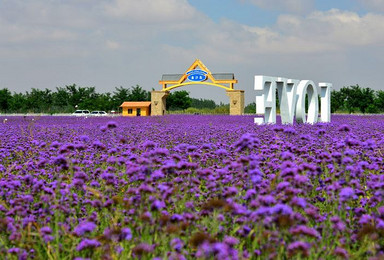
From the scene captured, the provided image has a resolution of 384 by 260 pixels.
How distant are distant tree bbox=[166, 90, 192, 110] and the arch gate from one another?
16.7m

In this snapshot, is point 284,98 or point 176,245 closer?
point 176,245

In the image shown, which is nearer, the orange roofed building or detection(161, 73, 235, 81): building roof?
detection(161, 73, 235, 81): building roof

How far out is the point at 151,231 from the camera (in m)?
3.22

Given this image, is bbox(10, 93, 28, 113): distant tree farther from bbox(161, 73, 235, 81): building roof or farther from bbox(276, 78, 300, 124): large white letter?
bbox(276, 78, 300, 124): large white letter

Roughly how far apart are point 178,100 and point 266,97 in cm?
4602

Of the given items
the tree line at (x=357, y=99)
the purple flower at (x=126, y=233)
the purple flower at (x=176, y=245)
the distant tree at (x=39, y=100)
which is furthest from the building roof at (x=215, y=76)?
the purple flower at (x=176, y=245)

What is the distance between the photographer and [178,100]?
62844 millimetres

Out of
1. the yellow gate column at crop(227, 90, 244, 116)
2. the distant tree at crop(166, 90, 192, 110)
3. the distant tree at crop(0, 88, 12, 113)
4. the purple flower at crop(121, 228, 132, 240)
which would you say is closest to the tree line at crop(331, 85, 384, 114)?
the yellow gate column at crop(227, 90, 244, 116)

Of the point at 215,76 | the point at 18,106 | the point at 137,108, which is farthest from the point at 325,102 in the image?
the point at 18,106

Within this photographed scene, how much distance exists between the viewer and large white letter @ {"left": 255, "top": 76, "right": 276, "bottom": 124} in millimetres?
16312

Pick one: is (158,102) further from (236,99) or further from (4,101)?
(4,101)

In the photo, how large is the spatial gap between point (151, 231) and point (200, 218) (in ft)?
1.64

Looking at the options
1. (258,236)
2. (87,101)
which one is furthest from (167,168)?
(87,101)

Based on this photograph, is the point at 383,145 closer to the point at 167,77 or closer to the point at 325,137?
the point at 325,137
